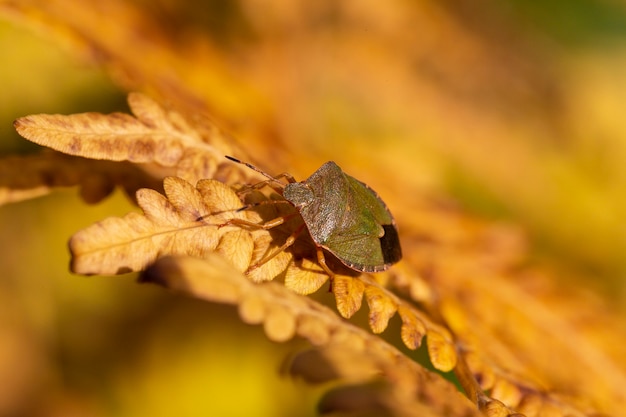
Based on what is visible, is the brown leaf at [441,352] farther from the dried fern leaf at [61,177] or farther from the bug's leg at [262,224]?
the dried fern leaf at [61,177]

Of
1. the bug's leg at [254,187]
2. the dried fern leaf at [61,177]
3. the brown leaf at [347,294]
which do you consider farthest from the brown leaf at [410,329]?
the dried fern leaf at [61,177]

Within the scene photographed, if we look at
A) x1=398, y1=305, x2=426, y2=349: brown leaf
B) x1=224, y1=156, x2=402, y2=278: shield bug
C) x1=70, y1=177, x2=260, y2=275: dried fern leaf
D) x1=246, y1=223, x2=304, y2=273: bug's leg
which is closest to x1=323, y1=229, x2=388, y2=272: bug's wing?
x1=224, y1=156, x2=402, y2=278: shield bug

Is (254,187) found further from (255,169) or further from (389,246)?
(389,246)

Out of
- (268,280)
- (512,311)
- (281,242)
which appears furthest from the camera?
(512,311)

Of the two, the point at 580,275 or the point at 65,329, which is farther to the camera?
the point at 580,275

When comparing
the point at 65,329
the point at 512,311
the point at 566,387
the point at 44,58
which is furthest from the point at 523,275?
the point at 44,58

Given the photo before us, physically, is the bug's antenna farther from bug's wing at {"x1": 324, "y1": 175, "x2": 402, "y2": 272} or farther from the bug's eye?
the bug's eye

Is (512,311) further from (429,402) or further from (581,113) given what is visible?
(581,113)
